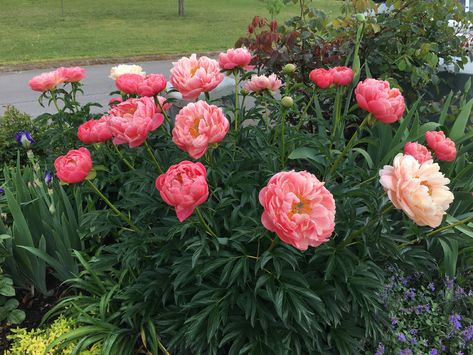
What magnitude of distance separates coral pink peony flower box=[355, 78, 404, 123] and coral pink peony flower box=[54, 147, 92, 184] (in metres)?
1.09

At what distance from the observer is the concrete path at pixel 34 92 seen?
22.5 feet

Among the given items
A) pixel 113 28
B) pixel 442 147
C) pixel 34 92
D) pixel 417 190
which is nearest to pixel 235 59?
pixel 442 147

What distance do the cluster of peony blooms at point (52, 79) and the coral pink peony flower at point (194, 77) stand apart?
0.86m

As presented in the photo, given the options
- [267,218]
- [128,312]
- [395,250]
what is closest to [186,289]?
[128,312]

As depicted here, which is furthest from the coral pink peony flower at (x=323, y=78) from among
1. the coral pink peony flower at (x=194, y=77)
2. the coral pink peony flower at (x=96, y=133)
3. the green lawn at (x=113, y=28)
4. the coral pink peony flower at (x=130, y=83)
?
the green lawn at (x=113, y=28)

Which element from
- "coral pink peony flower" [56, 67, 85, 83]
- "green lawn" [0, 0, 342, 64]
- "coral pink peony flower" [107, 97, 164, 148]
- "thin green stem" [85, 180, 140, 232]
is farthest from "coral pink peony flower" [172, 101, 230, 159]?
"green lawn" [0, 0, 342, 64]

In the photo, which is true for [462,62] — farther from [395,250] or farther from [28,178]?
[28,178]

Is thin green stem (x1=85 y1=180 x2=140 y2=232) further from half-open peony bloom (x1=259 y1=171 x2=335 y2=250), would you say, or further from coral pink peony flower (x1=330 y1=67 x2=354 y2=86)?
coral pink peony flower (x1=330 y1=67 x2=354 y2=86)

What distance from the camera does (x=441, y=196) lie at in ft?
4.54

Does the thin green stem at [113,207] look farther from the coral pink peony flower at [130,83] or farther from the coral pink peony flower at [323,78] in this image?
the coral pink peony flower at [323,78]

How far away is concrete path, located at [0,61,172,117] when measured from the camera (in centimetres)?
687

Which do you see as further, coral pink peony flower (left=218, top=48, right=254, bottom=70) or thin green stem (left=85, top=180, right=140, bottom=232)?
coral pink peony flower (left=218, top=48, right=254, bottom=70)

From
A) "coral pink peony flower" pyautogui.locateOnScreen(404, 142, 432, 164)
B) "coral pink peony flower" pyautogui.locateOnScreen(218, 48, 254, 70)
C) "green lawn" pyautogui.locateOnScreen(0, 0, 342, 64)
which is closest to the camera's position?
"coral pink peony flower" pyautogui.locateOnScreen(404, 142, 432, 164)

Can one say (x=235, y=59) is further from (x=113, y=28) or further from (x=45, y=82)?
(x=113, y=28)
